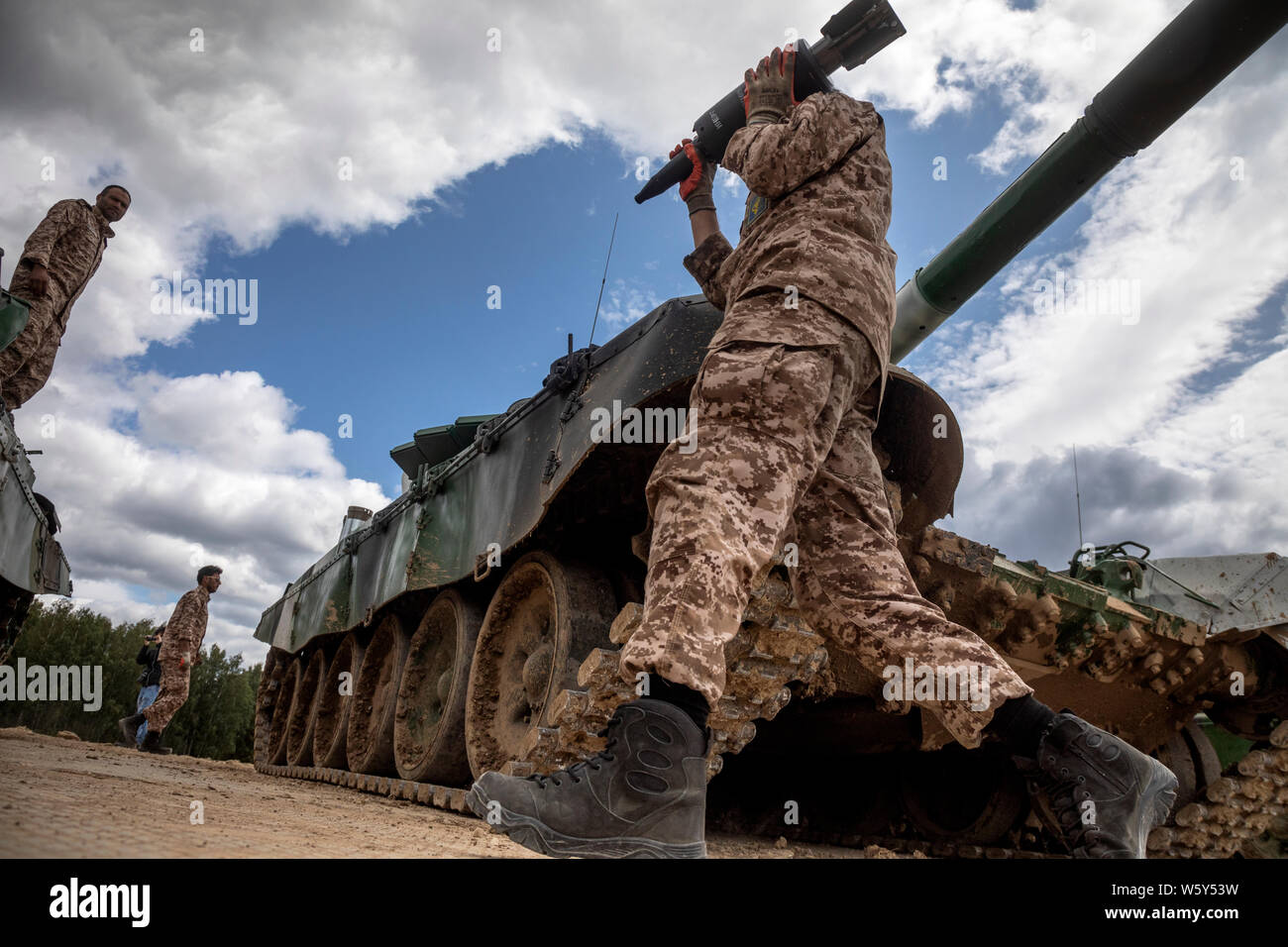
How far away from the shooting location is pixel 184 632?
8.90 m

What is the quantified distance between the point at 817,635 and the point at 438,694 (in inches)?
102

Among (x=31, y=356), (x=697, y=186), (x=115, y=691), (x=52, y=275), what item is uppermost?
(x=52, y=275)

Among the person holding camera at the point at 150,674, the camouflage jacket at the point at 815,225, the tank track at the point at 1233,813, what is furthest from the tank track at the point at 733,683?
the person holding camera at the point at 150,674

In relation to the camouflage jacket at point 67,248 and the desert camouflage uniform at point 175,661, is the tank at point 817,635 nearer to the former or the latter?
the camouflage jacket at point 67,248

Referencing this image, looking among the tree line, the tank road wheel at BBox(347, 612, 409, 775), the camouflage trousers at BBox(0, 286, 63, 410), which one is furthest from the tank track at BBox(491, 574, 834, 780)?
the tree line

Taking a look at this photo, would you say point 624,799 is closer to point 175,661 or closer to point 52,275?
point 52,275

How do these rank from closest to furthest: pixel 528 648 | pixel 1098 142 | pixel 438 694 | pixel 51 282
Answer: pixel 1098 142
pixel 528 648
pixel 438 694
pixel 51 282

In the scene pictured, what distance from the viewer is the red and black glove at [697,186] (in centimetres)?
262

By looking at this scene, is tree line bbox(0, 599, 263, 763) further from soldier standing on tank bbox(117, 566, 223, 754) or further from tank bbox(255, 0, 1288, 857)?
tank bbox(255, 0, 1288, 857)

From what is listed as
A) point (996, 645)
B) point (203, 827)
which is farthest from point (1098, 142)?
point (203, 827)

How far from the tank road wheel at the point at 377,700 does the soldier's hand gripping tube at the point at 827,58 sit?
3394mm
